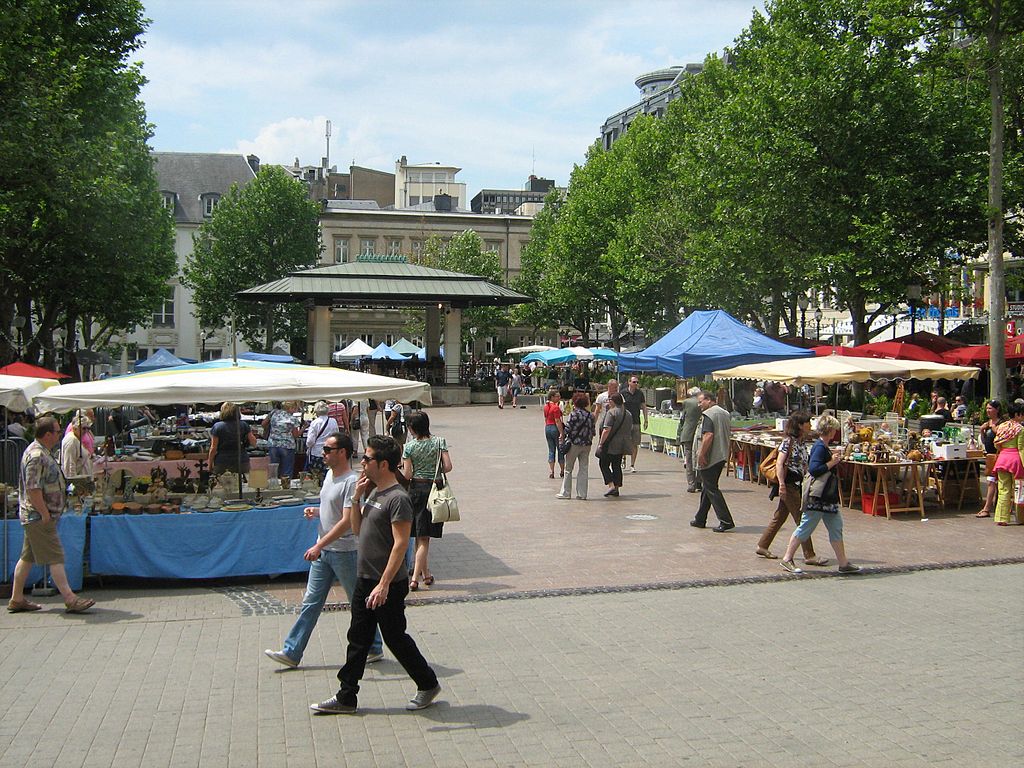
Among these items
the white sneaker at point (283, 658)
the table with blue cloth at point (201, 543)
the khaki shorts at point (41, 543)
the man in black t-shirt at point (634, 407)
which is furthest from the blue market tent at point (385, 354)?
the white sneaker at point (283, 658)

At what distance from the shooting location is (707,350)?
2023 cm

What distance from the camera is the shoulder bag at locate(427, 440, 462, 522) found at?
905 centimetres

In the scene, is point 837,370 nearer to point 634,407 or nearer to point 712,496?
point 634,407

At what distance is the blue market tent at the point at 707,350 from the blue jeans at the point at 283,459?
26.2 ft

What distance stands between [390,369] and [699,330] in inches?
961

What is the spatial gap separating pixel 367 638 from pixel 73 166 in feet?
68.8

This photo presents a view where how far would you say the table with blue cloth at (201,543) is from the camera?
31.7 ft

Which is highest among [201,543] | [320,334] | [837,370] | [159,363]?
[320,334]

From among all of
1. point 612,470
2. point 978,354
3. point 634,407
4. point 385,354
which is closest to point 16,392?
point 612,470

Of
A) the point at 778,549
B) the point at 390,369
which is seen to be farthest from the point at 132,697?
the point at 390,369

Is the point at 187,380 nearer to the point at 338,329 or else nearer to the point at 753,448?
the point at 753,448

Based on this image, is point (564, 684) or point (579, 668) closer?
point (564, 684)

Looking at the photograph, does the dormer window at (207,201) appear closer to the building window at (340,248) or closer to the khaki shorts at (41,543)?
the building window at (340,248)

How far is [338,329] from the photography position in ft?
241
